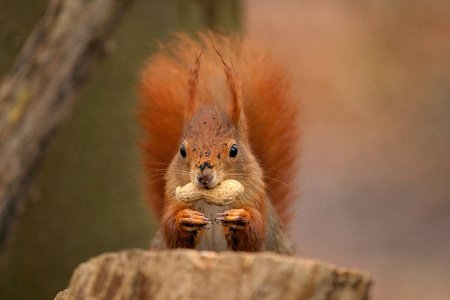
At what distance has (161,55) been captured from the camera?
170 centimetres

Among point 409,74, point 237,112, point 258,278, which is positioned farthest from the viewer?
point 409,74

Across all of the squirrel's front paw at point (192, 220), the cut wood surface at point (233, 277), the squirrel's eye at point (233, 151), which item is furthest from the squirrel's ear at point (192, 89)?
the cut wood surface at point (233, 277)

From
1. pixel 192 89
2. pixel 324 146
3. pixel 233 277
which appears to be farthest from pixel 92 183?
pixel 324 146

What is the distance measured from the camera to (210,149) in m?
1.41

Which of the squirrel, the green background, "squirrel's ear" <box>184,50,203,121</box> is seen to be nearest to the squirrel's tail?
the squirrel

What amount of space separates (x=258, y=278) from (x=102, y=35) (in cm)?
105

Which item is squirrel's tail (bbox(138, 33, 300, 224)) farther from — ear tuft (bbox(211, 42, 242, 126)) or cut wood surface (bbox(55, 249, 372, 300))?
cut wood surface (bbox(55, 249, 372, 300))

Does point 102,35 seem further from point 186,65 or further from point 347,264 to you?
point 347,264

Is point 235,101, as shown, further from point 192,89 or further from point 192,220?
point 192,220

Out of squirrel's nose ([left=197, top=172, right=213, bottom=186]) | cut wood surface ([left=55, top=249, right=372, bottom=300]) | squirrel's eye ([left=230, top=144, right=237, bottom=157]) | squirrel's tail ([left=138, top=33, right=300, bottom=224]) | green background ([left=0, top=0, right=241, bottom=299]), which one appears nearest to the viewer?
cut wood surface ([left=55, top=249, right=372, bottom=300])

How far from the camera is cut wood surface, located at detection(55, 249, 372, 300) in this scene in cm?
97

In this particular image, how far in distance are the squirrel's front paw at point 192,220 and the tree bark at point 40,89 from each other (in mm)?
548

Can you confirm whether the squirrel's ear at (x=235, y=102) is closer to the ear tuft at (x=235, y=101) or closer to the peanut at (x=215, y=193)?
the ear tuft at (x=235, y=101)

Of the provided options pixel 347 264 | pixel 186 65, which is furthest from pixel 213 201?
pixel 347 264
